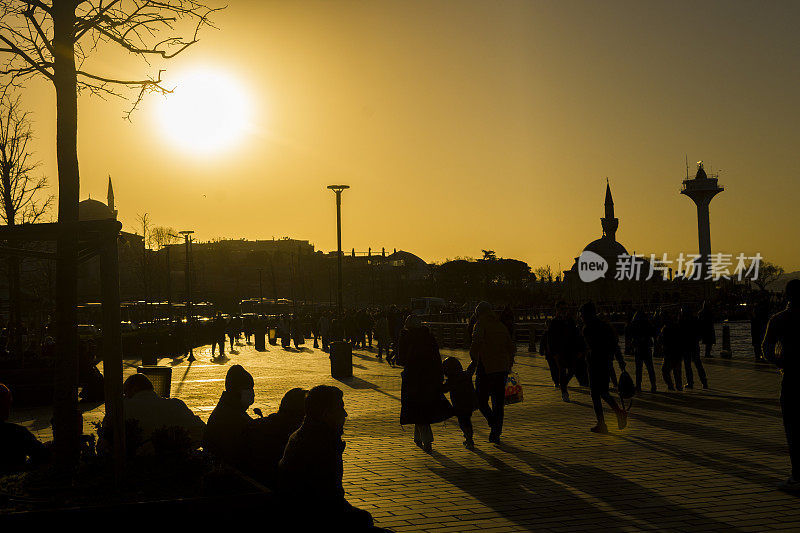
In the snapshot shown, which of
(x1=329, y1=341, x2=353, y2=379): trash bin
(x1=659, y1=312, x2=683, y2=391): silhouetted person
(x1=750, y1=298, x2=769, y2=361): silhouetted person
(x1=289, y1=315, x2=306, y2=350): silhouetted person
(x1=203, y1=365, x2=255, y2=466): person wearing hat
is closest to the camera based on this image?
(x1=203, y1=365, x2=255, y2=466): person wearing hat

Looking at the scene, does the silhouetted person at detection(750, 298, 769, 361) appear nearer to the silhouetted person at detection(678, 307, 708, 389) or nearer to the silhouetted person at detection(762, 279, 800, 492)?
the silhouetted person at detection(678, 307, 708, 389)

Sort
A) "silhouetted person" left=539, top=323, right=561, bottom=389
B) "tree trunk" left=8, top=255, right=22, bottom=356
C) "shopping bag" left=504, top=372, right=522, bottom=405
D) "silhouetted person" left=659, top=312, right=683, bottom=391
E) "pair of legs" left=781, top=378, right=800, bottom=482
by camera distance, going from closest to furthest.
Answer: "pair of legs" left=781, top=378, right=800, bottom=482, "shopping bag" left=504, top=372, right=522, bottom=405, "silhouetted person" left=659, top=312, right=683, bottom=391, "silhouetted person" left=539, top=323, right=561, bottom=389, "tree trunk" left=8, top=255, right=22, bottom=356

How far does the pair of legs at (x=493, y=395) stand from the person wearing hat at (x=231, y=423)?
496cm

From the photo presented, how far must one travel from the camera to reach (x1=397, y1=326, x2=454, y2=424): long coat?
10992 mm

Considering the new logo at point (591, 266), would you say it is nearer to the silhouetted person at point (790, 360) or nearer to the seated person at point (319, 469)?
the silhouetted person at point (790, 360)

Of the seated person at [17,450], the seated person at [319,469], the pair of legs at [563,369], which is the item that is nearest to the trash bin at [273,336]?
the pair of legs at [563,369]

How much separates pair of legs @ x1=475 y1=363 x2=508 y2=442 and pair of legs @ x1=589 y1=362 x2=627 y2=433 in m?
1.12

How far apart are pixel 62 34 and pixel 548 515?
5384 mm

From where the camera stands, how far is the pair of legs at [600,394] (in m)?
11.8

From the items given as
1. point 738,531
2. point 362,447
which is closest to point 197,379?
point 362,447

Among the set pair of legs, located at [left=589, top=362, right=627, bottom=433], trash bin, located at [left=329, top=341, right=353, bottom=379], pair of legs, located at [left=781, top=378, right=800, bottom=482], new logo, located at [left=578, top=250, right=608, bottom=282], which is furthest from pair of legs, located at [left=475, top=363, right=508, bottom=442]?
new logo, located at [left=578, top=250, right=608, bottom=282]

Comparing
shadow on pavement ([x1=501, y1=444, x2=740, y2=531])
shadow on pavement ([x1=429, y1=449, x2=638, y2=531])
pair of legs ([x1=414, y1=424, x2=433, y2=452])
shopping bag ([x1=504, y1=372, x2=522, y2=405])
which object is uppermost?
shopping bag ([x1=504, y1=372, x2=522, y2=405])

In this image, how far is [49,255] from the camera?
6.34 m

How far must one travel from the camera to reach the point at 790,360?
27.3ft
